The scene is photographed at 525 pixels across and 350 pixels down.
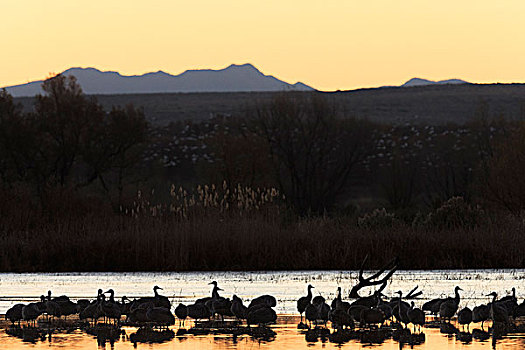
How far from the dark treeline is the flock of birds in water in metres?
10.5

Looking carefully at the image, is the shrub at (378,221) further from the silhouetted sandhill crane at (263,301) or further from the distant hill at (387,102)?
the distant hill at (387,102)

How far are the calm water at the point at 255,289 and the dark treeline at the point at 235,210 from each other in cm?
121

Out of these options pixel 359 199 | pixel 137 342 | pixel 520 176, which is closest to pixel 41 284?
pixel 137 342

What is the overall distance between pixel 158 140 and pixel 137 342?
90828mm

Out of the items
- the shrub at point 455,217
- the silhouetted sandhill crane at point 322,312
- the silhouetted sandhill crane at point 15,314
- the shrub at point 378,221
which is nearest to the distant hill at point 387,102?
the shrub at point 378,221

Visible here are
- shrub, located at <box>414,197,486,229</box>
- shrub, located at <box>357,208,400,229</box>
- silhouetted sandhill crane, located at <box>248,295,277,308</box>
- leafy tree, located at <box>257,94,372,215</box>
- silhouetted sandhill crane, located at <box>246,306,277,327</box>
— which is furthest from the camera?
leafy tree, located at <box>257,94,372,215</box>

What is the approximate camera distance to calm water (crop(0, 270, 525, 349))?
43.7ft

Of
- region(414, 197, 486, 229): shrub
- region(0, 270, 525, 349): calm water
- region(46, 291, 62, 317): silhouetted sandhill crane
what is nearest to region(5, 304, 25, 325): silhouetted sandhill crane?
region(46, 291, 62, 317): silhouetted sandhill crane

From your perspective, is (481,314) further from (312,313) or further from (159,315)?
(159,315)

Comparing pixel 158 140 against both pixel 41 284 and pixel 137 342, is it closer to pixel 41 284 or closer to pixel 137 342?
pixel 41 284

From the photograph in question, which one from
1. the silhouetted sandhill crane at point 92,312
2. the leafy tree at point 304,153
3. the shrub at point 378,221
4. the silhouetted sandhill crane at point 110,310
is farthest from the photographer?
the leafy tree at point 304,153

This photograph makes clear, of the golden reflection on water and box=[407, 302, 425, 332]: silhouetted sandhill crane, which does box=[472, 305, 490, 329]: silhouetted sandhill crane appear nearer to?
the golden reflection on water

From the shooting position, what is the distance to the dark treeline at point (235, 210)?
2684cm

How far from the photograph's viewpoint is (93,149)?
59.3 meters
